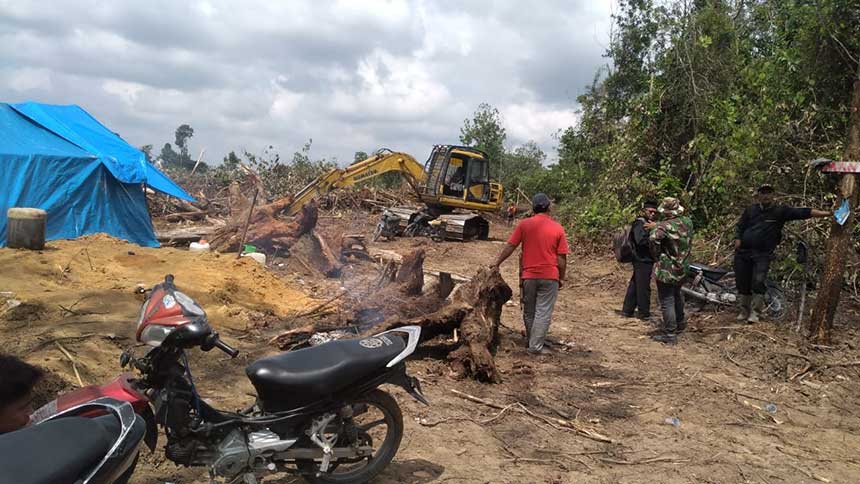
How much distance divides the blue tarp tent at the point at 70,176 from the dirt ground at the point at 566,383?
112 inches

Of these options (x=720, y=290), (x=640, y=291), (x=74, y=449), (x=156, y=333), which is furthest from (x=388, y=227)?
(x=74, y=449)

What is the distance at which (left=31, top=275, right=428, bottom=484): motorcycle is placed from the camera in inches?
119

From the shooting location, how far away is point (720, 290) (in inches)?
345

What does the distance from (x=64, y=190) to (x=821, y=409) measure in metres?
13.3

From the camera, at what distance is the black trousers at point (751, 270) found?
7617 mm

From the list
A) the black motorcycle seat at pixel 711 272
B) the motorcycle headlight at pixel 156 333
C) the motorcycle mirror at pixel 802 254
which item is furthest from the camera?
the black motorcycle seat at pixel 711 272

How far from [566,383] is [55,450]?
4.98m

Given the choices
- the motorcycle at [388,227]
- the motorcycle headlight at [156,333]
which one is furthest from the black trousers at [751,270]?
the motorcycle at [388,227]

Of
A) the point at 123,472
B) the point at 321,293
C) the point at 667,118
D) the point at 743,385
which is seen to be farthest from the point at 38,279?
the point at 667,118

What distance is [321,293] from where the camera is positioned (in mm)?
9648

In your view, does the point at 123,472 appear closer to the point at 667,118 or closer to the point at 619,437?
the point at 619,437

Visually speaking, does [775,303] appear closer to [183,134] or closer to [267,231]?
[267,231]

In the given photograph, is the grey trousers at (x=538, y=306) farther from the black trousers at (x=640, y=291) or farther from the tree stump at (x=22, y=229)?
the tree stump at (x=22, y=229)

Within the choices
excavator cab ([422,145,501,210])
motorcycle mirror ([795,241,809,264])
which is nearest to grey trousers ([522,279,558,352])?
motorcycle mirror ([795,241,809,264])
